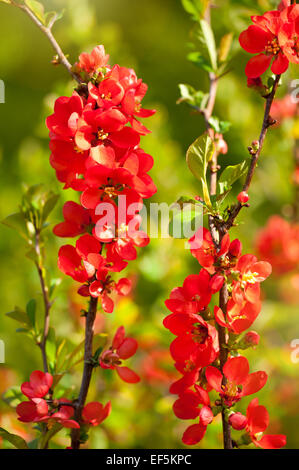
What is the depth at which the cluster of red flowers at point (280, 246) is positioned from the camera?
1.03m

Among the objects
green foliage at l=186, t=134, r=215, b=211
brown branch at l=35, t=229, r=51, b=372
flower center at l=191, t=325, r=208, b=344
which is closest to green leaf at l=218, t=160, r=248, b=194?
green foliage at l=186, t=134, r=215, b=211

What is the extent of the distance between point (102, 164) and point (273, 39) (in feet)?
0.65

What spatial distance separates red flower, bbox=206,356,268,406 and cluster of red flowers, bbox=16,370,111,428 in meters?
0.13

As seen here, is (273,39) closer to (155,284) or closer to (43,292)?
(43,292)

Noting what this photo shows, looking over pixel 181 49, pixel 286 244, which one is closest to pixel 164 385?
pixel 286 244

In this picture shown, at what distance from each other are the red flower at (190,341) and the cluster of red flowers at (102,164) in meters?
0.06

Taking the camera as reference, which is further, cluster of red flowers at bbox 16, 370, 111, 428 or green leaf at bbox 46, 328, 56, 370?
green leaf at bbox 46, 328, 56, 370

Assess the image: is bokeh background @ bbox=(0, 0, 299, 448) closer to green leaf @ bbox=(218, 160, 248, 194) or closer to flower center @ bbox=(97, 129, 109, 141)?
green leaf @ bbox=(218, 160, 248, 194)

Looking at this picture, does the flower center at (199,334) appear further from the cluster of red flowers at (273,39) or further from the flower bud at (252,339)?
the cluster of red flowers at (273,39)

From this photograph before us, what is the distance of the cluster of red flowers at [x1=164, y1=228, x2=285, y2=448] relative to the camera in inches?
17.1

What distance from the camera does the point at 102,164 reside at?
0.44 m

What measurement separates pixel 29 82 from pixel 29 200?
303cm

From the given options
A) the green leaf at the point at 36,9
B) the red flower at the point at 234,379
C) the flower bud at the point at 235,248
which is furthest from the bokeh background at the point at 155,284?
the green leaf at the point at 36,9
